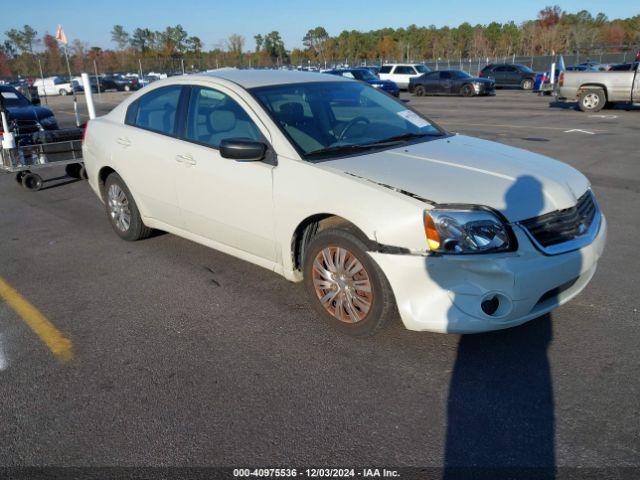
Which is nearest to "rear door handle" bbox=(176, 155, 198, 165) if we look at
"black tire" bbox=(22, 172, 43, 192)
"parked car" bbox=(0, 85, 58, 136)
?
"black tire" bbox=(22, 172, 43, 192)

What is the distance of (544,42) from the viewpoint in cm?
7362

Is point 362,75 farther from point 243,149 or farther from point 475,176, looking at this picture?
point 475,176

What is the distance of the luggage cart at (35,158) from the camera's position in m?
7.86

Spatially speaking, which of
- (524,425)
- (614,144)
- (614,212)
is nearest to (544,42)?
(614,144)

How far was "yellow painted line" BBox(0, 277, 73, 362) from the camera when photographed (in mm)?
3604

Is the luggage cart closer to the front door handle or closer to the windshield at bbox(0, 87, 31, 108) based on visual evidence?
the front door handle

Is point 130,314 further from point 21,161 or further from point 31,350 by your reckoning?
point 21,161

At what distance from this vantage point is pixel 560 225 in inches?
130

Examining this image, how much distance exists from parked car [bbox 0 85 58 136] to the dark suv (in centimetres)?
2780

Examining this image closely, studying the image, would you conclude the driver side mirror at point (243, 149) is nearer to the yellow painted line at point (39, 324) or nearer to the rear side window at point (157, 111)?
the rear side window at point (157, 111)

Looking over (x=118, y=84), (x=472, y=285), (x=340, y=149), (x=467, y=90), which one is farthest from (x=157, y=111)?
(x=118, y=84)

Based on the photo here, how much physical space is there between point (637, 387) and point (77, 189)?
322 inches

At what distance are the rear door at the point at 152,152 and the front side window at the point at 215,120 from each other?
0.70ft

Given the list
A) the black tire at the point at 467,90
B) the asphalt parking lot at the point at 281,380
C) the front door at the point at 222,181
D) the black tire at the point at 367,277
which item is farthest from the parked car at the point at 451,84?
the black tire at the point at 367,277
